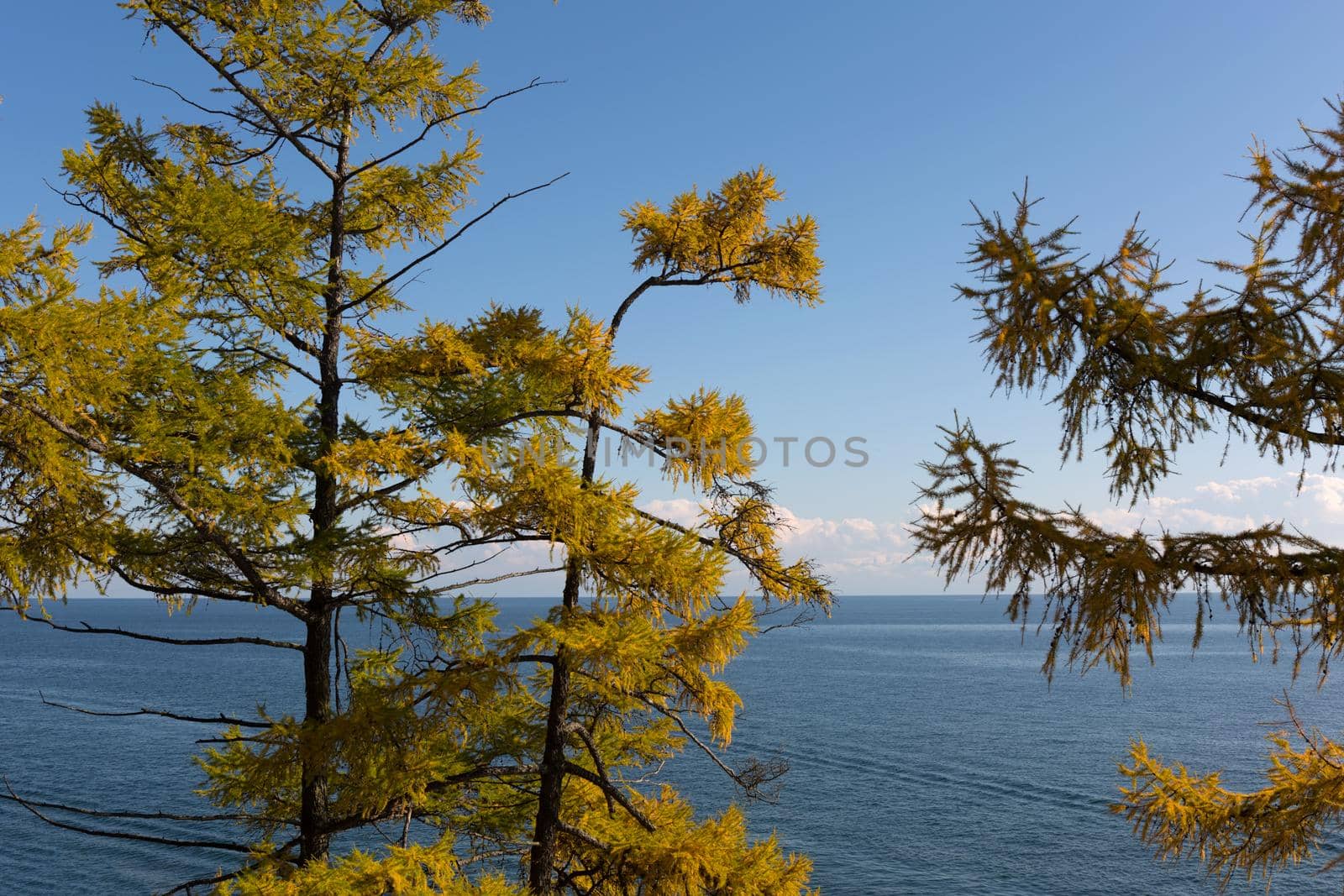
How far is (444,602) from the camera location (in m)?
9.95

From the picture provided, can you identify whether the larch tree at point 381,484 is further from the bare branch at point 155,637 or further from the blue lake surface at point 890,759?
the blue lake surface at point 890,759

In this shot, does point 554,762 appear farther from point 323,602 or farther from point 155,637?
point 155,637

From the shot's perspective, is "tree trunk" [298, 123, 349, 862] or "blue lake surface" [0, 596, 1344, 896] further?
"blue lake surface" [0, 596, 1344, 896]

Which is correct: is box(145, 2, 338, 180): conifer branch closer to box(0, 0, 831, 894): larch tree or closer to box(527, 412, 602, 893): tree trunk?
box(0, 0, 831, 894): larch tree

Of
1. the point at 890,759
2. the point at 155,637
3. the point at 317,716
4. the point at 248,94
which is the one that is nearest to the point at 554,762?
the point at 317,716

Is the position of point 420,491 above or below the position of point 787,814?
above

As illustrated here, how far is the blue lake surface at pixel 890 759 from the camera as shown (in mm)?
31031

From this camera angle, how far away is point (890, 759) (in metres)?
45.6

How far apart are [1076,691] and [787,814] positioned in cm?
4570

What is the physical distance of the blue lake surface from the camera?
31031 millimetres

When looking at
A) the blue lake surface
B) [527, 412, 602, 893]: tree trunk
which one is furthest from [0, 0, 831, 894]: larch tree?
the blue lake surface

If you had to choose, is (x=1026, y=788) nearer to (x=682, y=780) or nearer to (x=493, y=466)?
(x=682, y=780)

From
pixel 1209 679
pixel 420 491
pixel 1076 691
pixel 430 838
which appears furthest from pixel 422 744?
pixel 1209 679

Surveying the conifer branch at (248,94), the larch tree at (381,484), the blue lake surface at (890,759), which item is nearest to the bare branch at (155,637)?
the larch tree at (381,484)
